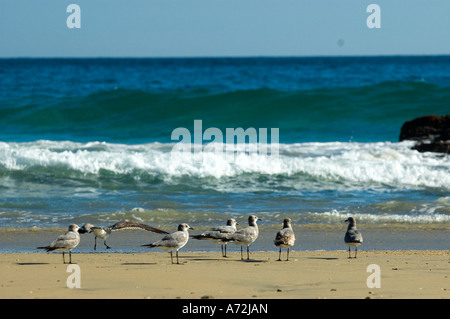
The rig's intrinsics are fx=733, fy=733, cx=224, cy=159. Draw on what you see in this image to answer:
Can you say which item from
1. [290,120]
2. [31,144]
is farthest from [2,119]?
[290,120]

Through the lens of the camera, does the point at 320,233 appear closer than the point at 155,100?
Yes

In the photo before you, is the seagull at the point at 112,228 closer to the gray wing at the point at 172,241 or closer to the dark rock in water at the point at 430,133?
the gray wing at the point at 172,241

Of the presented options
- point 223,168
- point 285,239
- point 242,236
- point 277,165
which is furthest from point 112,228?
point 277,165

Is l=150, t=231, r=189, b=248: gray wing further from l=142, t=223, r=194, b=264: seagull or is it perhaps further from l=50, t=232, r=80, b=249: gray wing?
l=50, t=232, r=80, b=249: gray wing

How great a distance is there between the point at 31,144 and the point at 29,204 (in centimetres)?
761

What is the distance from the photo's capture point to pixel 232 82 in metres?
41.9

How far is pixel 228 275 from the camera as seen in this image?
753 cm

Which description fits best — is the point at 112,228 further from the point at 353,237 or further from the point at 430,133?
the point at 430,133

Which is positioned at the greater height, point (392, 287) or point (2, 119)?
point (2, 119)

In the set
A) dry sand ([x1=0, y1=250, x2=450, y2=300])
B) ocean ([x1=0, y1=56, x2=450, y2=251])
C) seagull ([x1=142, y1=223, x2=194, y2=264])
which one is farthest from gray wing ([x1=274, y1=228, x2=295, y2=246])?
ocean ([x1=0, y1=56, x2=450, y2=251])

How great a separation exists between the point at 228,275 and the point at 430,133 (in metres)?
12.7

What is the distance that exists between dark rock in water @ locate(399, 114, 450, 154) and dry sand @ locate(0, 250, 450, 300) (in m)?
8.97

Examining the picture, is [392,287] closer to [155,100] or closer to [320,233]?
[320,233]

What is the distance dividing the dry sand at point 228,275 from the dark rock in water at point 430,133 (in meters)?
8.97
